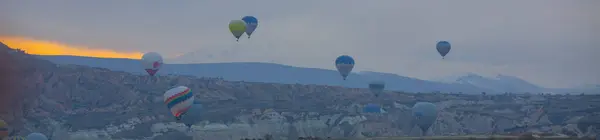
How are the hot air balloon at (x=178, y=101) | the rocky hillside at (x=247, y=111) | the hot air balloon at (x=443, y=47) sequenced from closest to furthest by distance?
the hot air balloon at (x=178, y=101) → the rocky hillside at (x=247, y=111) → the hot air balloon at (x=443, y=47)

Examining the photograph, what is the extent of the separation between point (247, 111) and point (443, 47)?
87.3 ft

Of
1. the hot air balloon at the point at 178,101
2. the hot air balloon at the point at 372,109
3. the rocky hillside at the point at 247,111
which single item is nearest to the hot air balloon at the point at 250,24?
the rocky hillside at the point at 247,111

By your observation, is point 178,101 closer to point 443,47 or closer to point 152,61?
point 152,61

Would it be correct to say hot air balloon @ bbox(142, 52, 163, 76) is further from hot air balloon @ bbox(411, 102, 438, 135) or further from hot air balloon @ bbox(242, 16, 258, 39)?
hot air balloon @ bbox(411, 102, 438, 135)

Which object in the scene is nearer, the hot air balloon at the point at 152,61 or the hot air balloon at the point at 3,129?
the hot air balloon at the point at 3,129

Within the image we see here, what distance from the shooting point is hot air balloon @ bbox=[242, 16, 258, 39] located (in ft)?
340

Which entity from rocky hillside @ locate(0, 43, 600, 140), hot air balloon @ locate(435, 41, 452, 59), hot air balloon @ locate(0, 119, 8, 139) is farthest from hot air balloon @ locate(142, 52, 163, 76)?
hot air balloon @ locate(0, 119, 8, 139)

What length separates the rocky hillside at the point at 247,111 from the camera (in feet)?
350

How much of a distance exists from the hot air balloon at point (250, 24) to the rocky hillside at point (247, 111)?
39.6 feet

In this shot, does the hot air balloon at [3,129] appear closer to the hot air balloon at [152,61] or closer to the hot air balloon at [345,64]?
the hot air balloon at [152,61]

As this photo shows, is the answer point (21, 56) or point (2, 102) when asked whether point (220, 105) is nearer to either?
point (21, 56)

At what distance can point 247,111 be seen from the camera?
119 meters

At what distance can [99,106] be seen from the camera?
122 metres

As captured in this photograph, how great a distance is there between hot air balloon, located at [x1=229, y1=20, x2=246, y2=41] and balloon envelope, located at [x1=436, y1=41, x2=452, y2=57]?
2329 cm
